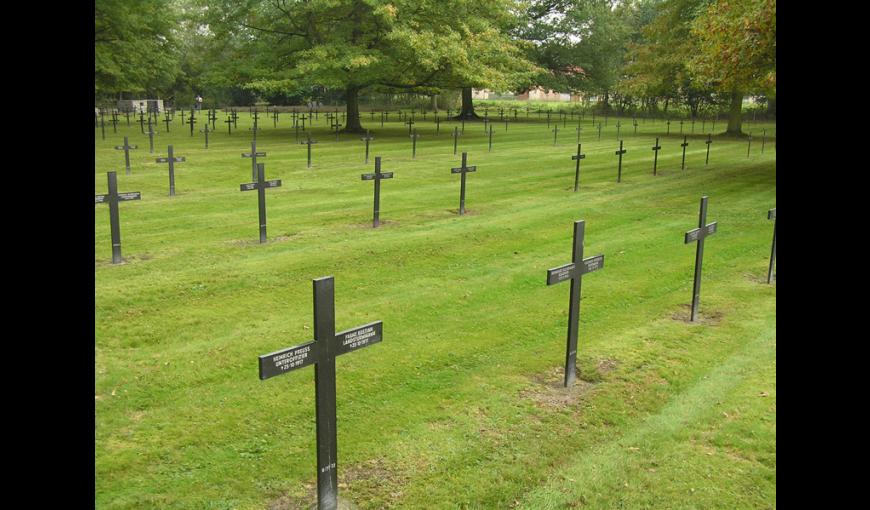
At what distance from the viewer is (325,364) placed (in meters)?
4.76

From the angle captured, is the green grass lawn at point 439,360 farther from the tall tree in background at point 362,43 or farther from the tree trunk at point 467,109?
the tree trunk at point 467,109

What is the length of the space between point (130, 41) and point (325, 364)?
120 feet

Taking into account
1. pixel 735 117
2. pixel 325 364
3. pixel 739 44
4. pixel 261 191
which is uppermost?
pixel 739 44

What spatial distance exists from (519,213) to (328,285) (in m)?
11.8

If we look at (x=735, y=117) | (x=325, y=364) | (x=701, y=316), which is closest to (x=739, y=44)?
(x=701, y=316)

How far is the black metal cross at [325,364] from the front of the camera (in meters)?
4.60

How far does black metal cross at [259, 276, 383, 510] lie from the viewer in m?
4.60

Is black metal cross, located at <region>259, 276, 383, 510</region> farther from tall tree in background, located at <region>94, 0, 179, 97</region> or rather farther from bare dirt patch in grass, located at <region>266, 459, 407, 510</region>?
tall tree in background, located at <region>94, 0, 179, 97</region>

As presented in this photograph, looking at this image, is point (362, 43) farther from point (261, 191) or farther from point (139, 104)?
point (139, 104)

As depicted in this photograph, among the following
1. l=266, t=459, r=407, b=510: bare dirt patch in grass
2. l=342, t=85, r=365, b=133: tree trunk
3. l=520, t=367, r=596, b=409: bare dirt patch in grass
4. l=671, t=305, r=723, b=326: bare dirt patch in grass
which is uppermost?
l=342, t=85, r=365, b=133: tree trunk

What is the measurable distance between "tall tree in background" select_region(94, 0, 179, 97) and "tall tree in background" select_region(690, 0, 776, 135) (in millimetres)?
25307

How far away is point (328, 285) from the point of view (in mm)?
4613

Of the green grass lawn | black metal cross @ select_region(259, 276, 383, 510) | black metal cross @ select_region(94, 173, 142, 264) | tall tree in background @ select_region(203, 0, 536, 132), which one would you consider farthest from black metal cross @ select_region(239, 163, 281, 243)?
tall tree in background @ select_region(203, 0, 536, 132)

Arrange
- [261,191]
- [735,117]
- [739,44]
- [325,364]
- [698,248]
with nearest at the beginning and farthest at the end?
[325,364] < [698,248] < [261,191] < [739,44] < [735,117]
